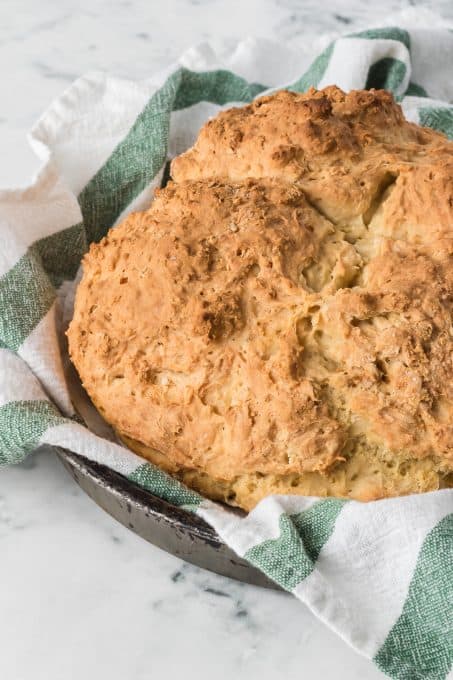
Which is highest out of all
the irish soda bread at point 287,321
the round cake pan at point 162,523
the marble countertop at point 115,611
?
the irish soda bread at point 287,321

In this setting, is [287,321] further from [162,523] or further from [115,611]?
[115,611]

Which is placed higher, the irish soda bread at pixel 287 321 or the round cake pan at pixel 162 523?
the irish soda bread at pixel 287 321

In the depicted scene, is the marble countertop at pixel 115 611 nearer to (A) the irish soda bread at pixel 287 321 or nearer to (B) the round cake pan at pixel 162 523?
(B) the round cake pan at pixel 162 523

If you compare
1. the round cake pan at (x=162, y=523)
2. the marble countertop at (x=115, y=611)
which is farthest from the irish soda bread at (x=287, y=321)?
the marble countertop at (x=115, y=611)

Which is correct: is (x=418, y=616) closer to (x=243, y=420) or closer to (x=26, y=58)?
(x=243, y=420)

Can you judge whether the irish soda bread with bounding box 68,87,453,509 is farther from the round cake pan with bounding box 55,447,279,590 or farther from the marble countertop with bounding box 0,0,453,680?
the marble countertop with bounding box 0,0,453,680

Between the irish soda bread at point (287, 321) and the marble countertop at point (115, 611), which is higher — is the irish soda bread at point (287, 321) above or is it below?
above

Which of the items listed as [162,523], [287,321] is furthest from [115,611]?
[287,321]
